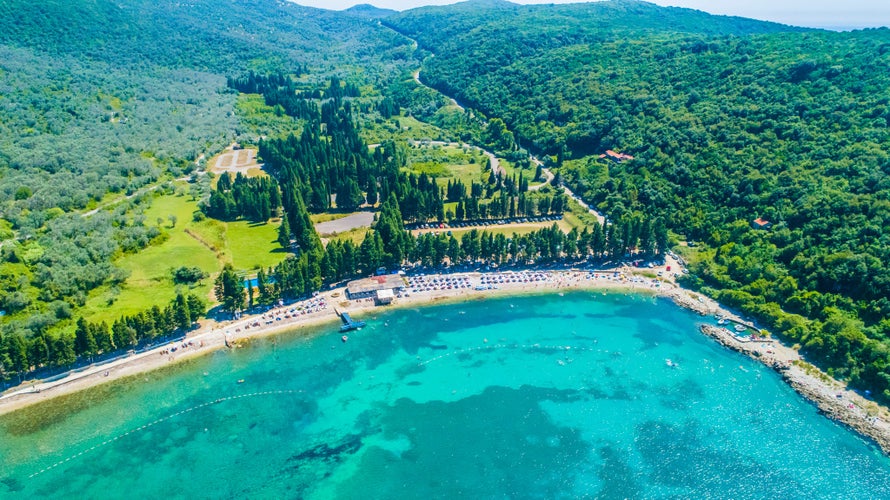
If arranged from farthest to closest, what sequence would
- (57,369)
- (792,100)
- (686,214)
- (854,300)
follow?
(792,100)
(686,214)
(854,300)
(57,369)

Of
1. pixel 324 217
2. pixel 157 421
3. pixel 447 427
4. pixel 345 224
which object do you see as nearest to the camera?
pixel 447 427

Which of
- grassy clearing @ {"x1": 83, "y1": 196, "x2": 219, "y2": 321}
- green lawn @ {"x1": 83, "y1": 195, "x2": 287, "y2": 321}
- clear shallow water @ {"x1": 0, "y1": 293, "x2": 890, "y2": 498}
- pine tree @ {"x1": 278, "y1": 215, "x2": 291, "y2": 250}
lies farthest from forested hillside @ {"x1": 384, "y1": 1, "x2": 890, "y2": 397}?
grassy clearing @ {"x1": 83, "y1": 196, "x2": 219, "y2": 321}

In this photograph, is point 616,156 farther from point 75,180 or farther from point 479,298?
point 75,180

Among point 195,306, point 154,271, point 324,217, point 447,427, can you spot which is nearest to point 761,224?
point 447,427

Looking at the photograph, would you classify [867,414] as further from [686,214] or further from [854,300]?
[686,214]

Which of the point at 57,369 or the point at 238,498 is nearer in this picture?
the point at 238,498

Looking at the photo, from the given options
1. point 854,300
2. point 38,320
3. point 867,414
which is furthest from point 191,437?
point 854,300
